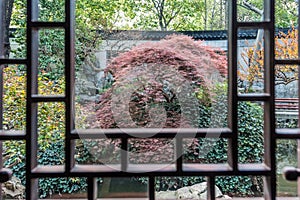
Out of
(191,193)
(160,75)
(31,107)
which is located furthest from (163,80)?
(31,107)

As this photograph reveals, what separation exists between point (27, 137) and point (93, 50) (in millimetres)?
763

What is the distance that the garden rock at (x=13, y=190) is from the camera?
48.7 inches

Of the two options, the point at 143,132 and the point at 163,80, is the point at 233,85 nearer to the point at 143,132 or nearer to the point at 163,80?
the point at 143,132

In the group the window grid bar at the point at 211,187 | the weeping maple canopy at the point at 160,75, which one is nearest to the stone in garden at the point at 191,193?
the weeping maple canopy at the point at 160,75

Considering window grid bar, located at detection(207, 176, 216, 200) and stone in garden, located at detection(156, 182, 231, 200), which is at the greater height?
window grid bar, located at detection(207, 176, 216, 200)

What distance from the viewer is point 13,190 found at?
1.26m

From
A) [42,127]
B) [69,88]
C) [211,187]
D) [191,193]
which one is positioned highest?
[69,88]

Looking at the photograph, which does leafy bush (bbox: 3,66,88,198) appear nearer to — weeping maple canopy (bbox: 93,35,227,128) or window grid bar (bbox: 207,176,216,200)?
weeping maple canopy (bbox: 93,35,227,128)

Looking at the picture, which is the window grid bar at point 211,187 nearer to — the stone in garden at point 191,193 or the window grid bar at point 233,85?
the window grid bar at point 233,85

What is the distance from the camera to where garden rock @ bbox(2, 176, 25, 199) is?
124cm

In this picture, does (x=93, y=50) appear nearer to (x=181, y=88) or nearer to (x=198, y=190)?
(x=181, y=88)

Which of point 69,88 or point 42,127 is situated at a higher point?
point 69,88

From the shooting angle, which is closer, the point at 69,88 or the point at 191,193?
the point at 69,88

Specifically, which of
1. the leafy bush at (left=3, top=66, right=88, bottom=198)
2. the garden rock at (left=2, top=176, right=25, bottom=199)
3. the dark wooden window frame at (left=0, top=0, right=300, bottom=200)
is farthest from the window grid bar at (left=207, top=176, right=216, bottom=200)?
the garden rock at (left=2, top=176, right=25, bottom=199)
